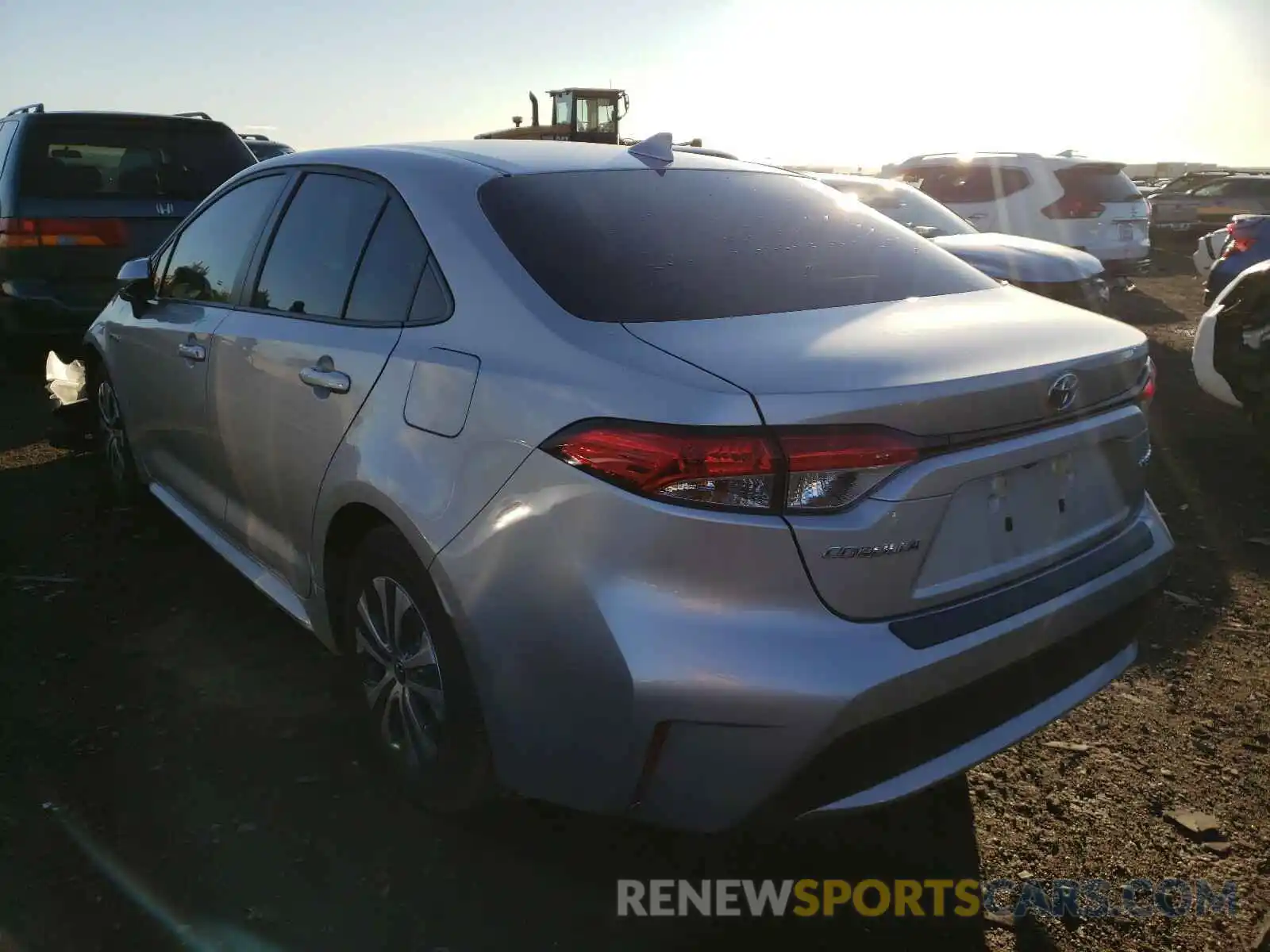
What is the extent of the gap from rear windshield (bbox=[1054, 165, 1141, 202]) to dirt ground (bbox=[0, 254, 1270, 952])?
855 centimetres

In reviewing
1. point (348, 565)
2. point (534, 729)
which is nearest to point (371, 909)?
point (534, 729)

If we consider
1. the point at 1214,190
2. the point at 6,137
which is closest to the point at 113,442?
the point at 6,137

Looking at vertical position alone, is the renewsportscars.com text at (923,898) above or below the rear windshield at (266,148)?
below

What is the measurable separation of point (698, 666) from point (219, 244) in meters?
2.73

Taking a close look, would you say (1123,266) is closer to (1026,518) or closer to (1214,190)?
(1026,518)

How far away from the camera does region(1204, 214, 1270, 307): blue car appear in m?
7.86

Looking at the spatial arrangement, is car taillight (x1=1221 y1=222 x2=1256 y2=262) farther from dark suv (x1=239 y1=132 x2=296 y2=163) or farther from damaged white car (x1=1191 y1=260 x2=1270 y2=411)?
dark suv (x1=239 y1=132 x2=296 y2=163)

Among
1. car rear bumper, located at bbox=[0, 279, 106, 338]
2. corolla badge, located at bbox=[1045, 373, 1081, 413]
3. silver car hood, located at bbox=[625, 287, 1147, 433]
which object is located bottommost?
car rear bumper, located at bbox=[0, 279, 106, 338]

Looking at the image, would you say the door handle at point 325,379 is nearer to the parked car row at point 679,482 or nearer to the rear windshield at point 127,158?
the parked car row at point 679,482

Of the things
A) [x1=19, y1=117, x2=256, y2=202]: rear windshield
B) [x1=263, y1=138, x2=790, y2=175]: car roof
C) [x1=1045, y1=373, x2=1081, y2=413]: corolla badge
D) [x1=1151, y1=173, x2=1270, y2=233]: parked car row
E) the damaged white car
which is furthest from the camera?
[x1=1151, y1=173, x2=1270, y2=233]: parked car row

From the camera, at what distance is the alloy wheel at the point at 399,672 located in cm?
242

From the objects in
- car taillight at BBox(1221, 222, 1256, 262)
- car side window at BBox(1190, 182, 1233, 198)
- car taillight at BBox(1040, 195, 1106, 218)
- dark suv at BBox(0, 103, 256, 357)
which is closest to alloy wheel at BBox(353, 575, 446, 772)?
dark suv at BBox(0, 103, 256, 357)

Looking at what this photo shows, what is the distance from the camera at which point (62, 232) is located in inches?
256

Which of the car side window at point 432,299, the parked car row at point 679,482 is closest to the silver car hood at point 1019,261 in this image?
the parked car row at point 679,482
